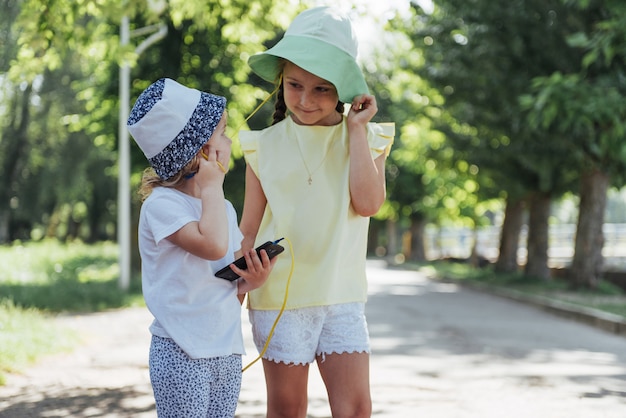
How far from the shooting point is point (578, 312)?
44.1 ft

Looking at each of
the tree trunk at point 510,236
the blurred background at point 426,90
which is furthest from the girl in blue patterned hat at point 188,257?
the tree trunk at point 510,236

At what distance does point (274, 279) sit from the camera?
10.9ft

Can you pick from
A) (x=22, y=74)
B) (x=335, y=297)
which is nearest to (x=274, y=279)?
(x=335, y=297)

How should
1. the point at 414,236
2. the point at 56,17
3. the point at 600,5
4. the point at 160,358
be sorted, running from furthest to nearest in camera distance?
the point at 414,236 → the point at 600,5 → the point at 56,17 → the point at 160,358

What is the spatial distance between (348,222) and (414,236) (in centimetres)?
4417

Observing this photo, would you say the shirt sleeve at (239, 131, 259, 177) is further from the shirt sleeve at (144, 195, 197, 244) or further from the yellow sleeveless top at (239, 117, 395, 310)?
the shirt sleeve at (144, 195, 197, 244)

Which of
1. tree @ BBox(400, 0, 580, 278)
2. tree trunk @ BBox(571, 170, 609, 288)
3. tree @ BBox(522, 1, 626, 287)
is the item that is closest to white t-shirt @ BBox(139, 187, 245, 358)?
tree @ BBox(522, 1, 626, 287)

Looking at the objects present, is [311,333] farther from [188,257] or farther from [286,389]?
[188,257]

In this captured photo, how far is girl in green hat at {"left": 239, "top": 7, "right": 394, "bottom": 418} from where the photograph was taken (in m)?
3.33

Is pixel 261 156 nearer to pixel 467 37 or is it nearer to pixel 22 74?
pixel 22 74

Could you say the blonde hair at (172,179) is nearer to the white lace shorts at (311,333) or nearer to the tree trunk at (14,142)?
the white lace shorts at (311,333)

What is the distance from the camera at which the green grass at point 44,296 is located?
8.45 metres

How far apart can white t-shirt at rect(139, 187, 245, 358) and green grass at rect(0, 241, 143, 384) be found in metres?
4.46

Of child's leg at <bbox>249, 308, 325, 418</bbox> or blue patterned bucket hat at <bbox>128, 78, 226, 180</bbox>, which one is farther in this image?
child's leg at <bbox>249, 308, 325, 418</bbox>
